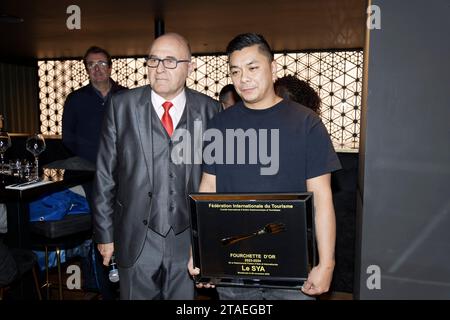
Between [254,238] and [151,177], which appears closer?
[254,238]

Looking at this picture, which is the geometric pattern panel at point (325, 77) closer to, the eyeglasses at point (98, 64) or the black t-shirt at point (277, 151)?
the eyeglasses at point (98, 64)

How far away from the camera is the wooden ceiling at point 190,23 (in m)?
4.14

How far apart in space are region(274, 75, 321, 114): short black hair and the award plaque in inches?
34.2

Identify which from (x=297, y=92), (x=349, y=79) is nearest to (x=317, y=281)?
(x=297, y=92)

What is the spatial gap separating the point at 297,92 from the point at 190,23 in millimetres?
3339

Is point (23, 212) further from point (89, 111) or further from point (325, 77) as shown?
point (325, 77)

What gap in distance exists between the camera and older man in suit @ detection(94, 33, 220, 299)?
1.65 m

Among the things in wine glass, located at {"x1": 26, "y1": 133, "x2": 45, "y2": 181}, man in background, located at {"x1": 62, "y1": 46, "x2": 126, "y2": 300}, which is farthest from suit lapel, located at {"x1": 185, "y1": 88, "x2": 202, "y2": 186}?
man in background, located at {"x1": 62, "y1": 46, "x2": 126, "y2": 300}

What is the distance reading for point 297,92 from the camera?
2080mm

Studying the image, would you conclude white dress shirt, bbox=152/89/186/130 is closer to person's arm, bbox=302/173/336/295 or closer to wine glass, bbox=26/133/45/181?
person's arm, bbox=302/173/336/295

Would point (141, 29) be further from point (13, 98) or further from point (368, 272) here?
point (13, 98)

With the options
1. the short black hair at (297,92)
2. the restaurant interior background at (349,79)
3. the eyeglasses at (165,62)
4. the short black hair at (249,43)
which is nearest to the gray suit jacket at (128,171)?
the eyeglasses at (165,62)

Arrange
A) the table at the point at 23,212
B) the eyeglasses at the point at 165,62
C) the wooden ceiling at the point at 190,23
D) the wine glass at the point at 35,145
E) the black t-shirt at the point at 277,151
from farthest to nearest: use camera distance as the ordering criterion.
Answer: the wooden ceiling at the point at 190,23 < the wine glass at the point at 35,145 < the table at the point at 23,212 < the eyeglasses at the point at 165,62 < the black t-shirt at the point at 277,151

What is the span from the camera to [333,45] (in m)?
6.95
